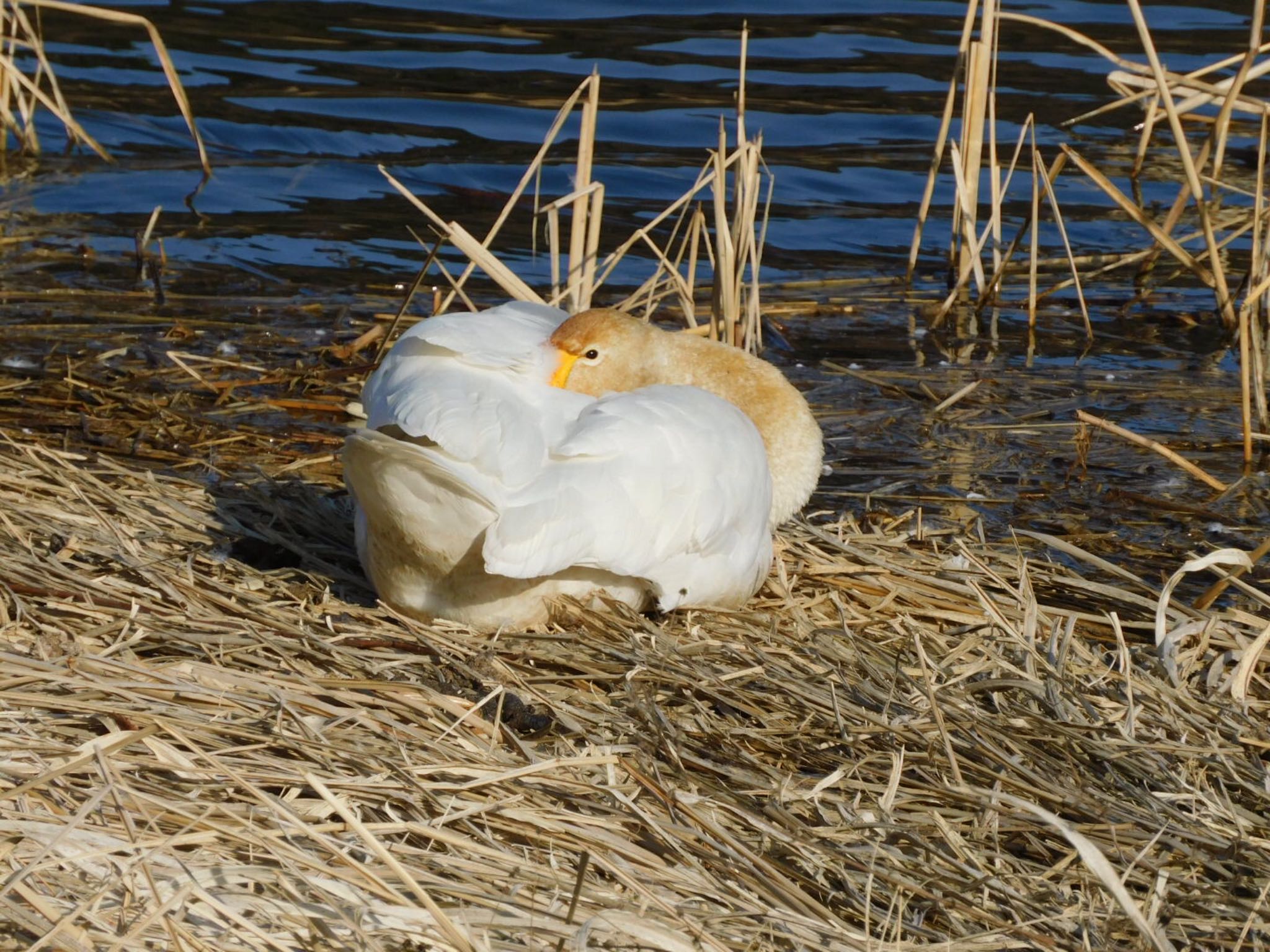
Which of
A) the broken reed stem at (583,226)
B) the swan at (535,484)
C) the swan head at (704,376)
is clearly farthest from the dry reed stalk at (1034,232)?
the swan at (535,484)

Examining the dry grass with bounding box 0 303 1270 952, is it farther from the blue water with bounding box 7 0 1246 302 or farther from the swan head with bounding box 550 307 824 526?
the blue water with bounding box 7 0 1246 302

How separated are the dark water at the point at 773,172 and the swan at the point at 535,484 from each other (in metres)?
1.63

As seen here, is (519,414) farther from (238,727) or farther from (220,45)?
(220,45)

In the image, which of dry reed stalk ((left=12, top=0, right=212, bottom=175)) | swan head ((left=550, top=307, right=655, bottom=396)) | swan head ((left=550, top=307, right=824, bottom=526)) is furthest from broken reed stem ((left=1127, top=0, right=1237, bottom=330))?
dry reed stalk ((left=12, top=0, right=212, bottom=175))

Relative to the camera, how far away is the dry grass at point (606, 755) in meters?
2.51

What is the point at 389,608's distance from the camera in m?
3.82

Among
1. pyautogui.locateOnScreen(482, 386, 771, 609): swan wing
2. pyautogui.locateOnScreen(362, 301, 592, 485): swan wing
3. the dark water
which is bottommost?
the dark water

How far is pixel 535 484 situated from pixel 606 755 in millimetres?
695

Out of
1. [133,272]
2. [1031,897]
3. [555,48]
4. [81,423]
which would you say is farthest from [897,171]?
[1031,897]

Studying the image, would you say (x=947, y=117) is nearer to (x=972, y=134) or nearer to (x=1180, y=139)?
(x=972, y=134)

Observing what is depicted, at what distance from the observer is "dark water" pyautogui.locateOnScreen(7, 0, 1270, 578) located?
6.31m

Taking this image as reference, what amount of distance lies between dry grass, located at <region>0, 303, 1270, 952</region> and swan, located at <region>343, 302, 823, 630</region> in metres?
0.12

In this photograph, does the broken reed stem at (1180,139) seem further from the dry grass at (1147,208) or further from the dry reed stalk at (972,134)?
the dry reed stalk at (972,134)

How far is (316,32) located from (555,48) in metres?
2.19
